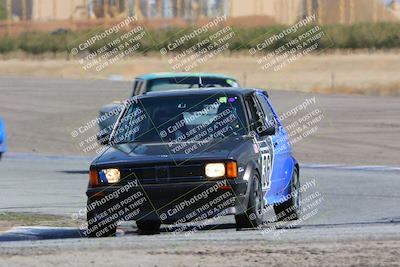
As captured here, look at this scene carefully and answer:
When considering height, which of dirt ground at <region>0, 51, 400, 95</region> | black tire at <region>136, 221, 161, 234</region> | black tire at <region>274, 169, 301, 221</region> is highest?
black tire at <region>136, 221, 161, 234</region>

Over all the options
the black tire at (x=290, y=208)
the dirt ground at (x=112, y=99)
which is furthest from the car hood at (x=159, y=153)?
the dirt ground at (x=112, y=99)

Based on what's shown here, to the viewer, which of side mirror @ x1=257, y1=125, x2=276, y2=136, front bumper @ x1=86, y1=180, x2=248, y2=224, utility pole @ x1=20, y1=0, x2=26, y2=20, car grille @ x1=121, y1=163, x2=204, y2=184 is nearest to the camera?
front bumper @ x1=86, y1=180, x2=248, y2=224

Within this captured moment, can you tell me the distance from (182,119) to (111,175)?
1.40 meters

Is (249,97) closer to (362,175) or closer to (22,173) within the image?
(362,175)

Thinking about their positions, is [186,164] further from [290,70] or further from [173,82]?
[290,70]

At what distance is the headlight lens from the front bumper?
0.28 feet

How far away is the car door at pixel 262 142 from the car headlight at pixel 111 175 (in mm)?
1608

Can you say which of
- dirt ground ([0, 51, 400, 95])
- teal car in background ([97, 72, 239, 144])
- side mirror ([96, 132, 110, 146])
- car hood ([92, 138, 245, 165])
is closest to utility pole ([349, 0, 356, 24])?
dirt ground ([0, 51, 400, 95])

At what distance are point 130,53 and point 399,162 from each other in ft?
124

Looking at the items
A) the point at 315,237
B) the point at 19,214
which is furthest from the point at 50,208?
the point at 315,237

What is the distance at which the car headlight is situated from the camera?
13023 mm

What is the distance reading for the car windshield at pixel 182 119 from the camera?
45.5 feet

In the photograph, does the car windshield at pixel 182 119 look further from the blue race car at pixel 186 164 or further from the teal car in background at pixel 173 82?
the teal car in background at pixel 173 82

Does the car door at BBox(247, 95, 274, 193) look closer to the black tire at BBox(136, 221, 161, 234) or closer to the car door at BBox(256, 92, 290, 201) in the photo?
the car door at BBox(256, 92, 290, 201)
